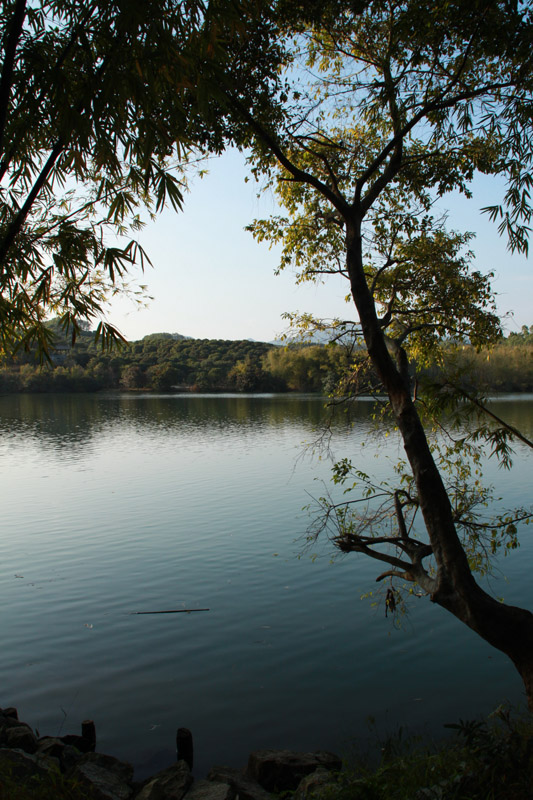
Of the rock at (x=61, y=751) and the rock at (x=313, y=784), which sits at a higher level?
the rock at (x=313, y=784)

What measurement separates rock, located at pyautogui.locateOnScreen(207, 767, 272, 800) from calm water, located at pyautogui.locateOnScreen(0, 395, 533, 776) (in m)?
0.57

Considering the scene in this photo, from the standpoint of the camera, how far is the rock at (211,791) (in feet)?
11.7

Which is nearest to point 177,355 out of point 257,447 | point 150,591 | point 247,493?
point 257,447

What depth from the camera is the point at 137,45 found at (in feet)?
10.6

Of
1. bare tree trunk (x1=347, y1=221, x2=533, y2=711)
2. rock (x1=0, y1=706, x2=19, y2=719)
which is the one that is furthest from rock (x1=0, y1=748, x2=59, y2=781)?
bare tree trunk (x1=347, y1=221, x2=533, y2=711)

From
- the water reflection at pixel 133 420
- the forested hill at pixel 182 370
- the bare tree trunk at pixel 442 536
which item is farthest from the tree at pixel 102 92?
the forested hill at pixel 182 370

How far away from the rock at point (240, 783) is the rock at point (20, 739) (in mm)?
1328

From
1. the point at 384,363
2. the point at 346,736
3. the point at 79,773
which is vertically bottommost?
the point at 346,736

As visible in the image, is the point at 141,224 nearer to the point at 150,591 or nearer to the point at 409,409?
the point at 409,409

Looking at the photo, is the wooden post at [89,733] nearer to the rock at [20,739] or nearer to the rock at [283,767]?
the rock at [20,739]

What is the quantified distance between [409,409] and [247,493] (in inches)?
411

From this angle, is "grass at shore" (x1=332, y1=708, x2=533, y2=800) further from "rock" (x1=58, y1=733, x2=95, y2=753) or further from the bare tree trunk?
"rock" (x1=58, y1=733, x2=95, y2=753)

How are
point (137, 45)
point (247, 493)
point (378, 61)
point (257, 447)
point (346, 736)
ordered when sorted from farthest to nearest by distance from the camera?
point (257, 447)
point (247, 493)
point (378, 61)
point (346, 736)
point (137, 45)

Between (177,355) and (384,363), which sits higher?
(177,355)
